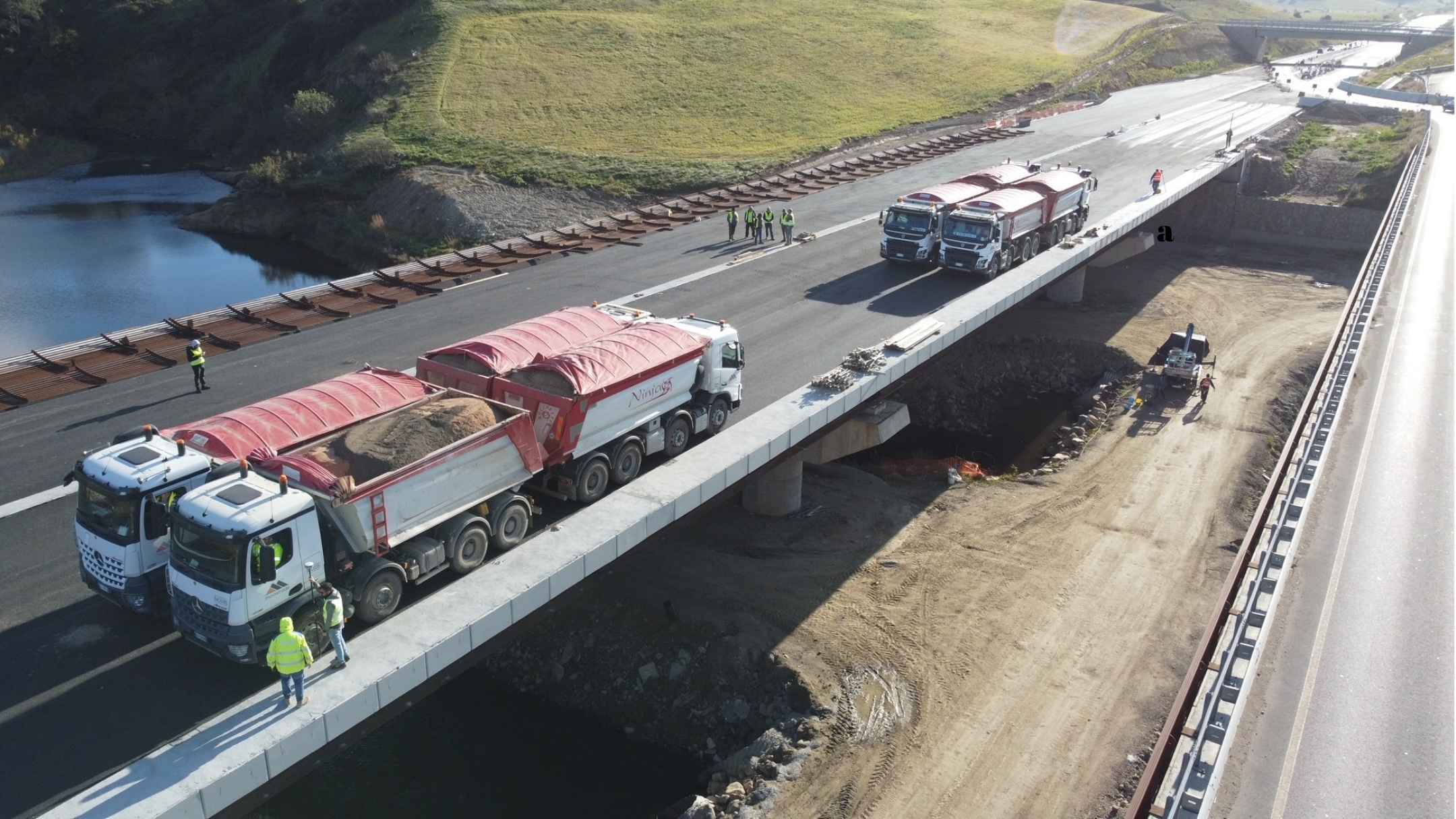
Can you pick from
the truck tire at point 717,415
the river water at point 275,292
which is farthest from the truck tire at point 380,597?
the truck tire at point 717,415

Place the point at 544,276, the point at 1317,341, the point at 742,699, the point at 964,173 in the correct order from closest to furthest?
the point at 742,699, the point at 544,276, the point at 1317,341, the point at 964,173

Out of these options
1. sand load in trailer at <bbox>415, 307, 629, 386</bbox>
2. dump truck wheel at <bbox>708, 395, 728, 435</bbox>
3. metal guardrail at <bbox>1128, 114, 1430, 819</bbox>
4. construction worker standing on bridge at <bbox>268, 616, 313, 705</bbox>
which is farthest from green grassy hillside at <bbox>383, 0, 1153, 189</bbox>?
construction worker standing on bridge at <bbox>268, 616, 313, 705</bbox>

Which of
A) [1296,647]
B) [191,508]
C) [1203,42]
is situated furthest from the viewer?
[1203,42]

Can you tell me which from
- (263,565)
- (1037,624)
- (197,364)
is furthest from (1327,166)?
(263,565)

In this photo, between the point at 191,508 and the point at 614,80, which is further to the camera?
the point at 614,80

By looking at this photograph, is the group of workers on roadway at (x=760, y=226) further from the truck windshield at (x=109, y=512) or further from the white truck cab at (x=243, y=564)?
the truck windshield at (x=109, y=512)

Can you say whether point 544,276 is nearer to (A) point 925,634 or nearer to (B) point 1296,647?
(A) point 925,634

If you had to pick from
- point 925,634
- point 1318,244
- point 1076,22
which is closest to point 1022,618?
point 925,634
